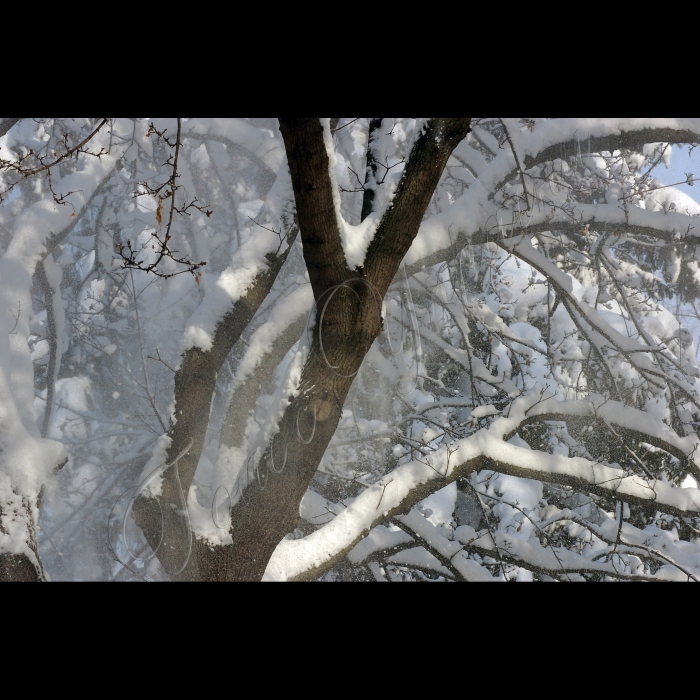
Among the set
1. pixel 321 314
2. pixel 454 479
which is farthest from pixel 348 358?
pixel 454 479

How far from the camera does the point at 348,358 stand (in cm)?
185

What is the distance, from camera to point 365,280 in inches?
69.7

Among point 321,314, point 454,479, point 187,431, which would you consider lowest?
point 454,479

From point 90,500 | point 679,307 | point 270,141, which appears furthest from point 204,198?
point 679,307

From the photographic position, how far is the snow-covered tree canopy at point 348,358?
1.90 meters

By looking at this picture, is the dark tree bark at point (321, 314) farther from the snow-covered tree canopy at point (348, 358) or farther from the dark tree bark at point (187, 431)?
the dark tree bark at point (187, 431)

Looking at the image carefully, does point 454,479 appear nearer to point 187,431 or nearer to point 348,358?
point 348,358

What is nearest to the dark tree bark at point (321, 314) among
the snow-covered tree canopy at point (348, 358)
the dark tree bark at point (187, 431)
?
the snow-covered tree canopy at point (348, 358)

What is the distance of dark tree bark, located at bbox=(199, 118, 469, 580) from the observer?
5.32 ft

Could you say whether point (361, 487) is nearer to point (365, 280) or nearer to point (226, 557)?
point (226, 557)

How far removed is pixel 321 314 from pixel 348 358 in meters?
0.18

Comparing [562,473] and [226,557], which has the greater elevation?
[562,473]
